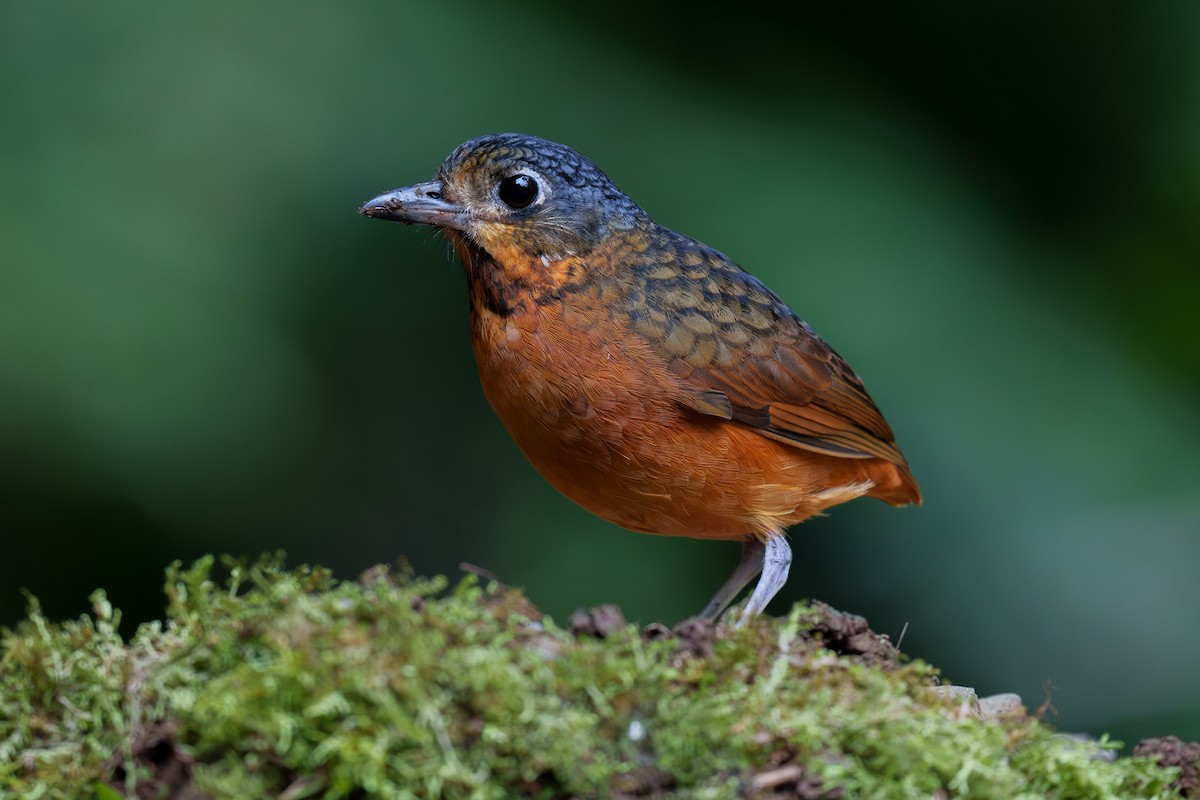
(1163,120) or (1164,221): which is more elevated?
(1163,120)

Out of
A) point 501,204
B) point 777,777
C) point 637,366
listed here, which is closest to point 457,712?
point 777,777

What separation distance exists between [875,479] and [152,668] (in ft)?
9.74

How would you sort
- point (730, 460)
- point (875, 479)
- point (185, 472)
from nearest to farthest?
point (730, 460), point (875, 479), point (185, 472)

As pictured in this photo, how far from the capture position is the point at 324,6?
5371 mm

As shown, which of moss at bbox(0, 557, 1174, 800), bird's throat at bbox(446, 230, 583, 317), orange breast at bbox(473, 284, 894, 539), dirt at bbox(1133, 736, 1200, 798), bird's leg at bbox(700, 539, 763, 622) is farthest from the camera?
bird's leg at bbox(700, 539, 763, 622)

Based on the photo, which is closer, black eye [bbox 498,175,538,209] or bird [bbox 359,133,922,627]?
bird [bbox 359,133,922,627]

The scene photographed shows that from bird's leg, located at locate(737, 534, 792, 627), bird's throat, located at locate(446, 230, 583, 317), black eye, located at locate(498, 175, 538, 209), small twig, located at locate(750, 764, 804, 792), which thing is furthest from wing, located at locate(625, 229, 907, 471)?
small twig, located at locate(750, 764, 804, 792)

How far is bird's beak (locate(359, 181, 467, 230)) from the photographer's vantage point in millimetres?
4043

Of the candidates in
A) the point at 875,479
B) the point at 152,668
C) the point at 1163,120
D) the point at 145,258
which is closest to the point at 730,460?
the point at 875,479

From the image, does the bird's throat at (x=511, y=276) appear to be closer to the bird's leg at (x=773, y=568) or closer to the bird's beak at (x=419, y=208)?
the bird's beak at (x=419, y=208)

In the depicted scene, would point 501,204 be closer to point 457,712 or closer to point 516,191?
point 516,191

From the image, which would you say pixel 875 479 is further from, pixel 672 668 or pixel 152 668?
pixel 152 668

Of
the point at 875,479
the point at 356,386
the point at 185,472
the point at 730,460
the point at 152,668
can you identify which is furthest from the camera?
the point at 356,386

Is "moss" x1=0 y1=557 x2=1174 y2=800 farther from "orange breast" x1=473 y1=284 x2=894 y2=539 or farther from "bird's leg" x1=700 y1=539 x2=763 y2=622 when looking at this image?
"bird's leg" x1=700 y1=539 x2=763 y2=622
